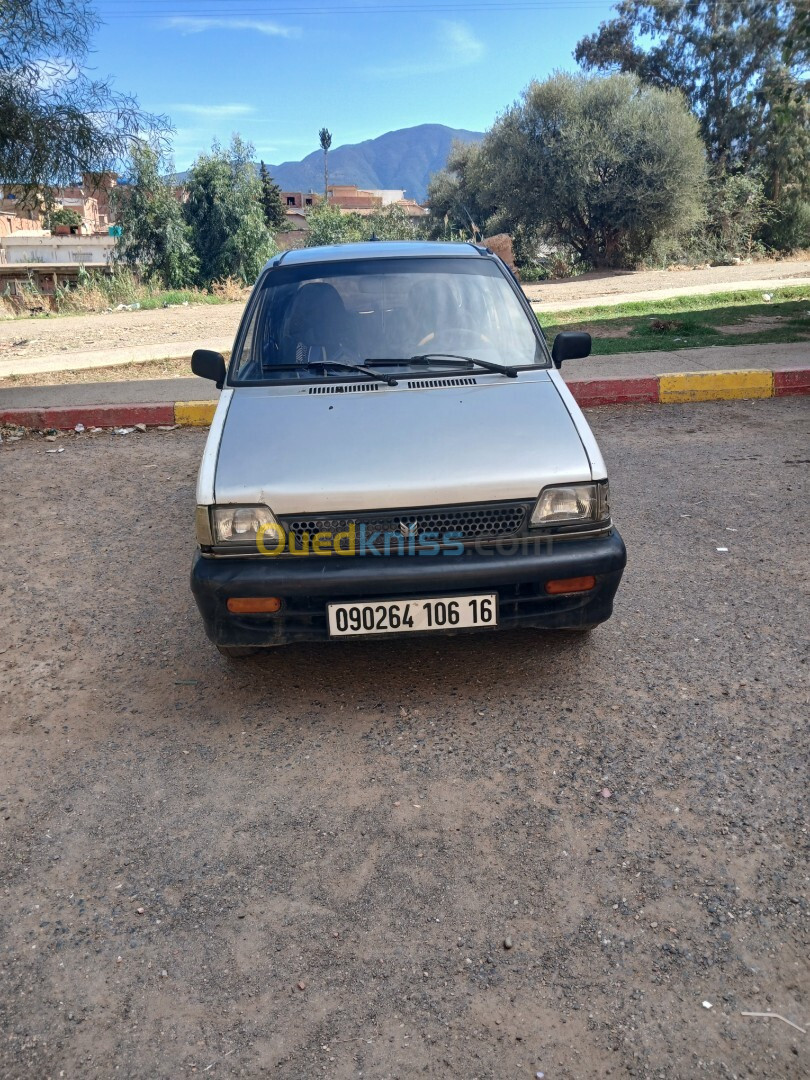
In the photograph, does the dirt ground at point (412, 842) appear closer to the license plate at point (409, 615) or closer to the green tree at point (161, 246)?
the license plate at point (409, 615)

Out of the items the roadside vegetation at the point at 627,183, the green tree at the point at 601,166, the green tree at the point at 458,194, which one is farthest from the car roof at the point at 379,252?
the green tree at the point at 458,194

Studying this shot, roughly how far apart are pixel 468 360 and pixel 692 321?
921 cm

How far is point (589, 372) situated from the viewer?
362 inches

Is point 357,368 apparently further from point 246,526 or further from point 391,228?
point 391,228

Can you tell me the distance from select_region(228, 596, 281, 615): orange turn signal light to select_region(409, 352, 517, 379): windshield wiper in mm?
1442

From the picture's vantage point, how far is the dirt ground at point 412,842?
6.72 ft

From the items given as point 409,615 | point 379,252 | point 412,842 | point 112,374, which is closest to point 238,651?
point 409,615

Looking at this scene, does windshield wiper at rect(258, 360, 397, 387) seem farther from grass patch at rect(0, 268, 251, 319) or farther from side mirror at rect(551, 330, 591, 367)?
grass patch at rect(0, 268, 251, 319)

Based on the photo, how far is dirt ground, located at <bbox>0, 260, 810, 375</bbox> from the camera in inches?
563

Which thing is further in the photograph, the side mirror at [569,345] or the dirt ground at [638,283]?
the dirt ground at [638,283]

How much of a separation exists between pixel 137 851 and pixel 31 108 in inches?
355

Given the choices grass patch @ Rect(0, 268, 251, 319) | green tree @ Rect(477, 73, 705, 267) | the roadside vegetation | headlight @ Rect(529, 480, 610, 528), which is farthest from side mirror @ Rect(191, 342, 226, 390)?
green tree @ Rect(477, 73, 705, 267)

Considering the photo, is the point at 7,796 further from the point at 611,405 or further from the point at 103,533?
the point at 611,405

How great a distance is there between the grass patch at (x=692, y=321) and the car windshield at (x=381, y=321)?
6300 mm
